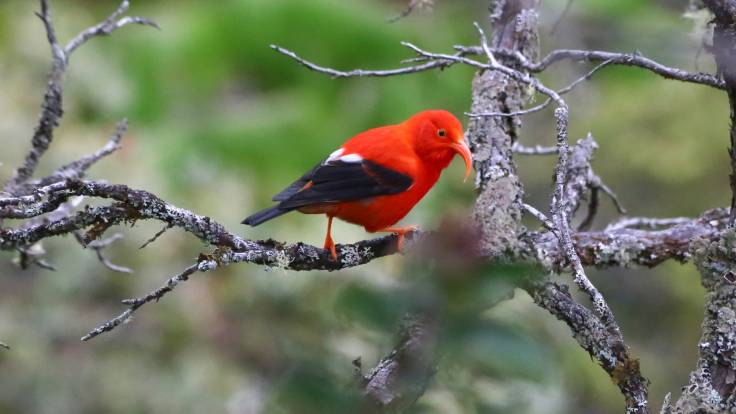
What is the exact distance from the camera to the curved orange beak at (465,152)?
10.7 feet

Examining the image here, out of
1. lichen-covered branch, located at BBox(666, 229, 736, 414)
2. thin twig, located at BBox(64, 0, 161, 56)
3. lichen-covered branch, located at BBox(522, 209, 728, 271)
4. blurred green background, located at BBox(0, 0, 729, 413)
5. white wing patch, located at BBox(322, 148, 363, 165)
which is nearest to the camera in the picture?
lichen-covered branch, located at BBox(666, 229, 736, 414)

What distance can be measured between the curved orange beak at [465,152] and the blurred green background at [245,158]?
139cm

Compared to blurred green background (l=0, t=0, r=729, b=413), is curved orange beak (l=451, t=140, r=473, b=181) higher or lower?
lower

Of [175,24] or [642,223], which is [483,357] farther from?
[175,24]

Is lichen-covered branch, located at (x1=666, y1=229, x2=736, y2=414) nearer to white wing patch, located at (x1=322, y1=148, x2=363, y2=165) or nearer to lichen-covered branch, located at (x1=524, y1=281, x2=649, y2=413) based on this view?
lichen-covered branch, located at (x1=524, y1=281, x2=649, y2=413)

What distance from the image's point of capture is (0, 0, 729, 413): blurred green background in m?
6.39

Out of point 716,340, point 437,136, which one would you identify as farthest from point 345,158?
point 716,340

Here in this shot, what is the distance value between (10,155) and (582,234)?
16.6 feet

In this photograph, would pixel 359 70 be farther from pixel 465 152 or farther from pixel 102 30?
pixel 102 30

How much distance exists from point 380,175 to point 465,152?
359mm

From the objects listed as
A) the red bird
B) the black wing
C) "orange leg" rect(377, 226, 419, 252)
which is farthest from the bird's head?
"orange leg" rect(377, 226, 419, 252)

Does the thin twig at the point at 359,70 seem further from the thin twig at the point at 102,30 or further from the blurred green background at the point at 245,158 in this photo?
the blurred green background at the point at 245,158

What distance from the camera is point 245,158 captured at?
334 inches

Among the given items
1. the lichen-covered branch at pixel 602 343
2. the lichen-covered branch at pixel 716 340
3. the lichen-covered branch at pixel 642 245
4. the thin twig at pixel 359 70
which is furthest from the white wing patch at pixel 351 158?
the lichen-covered branch at pixel 716 340
